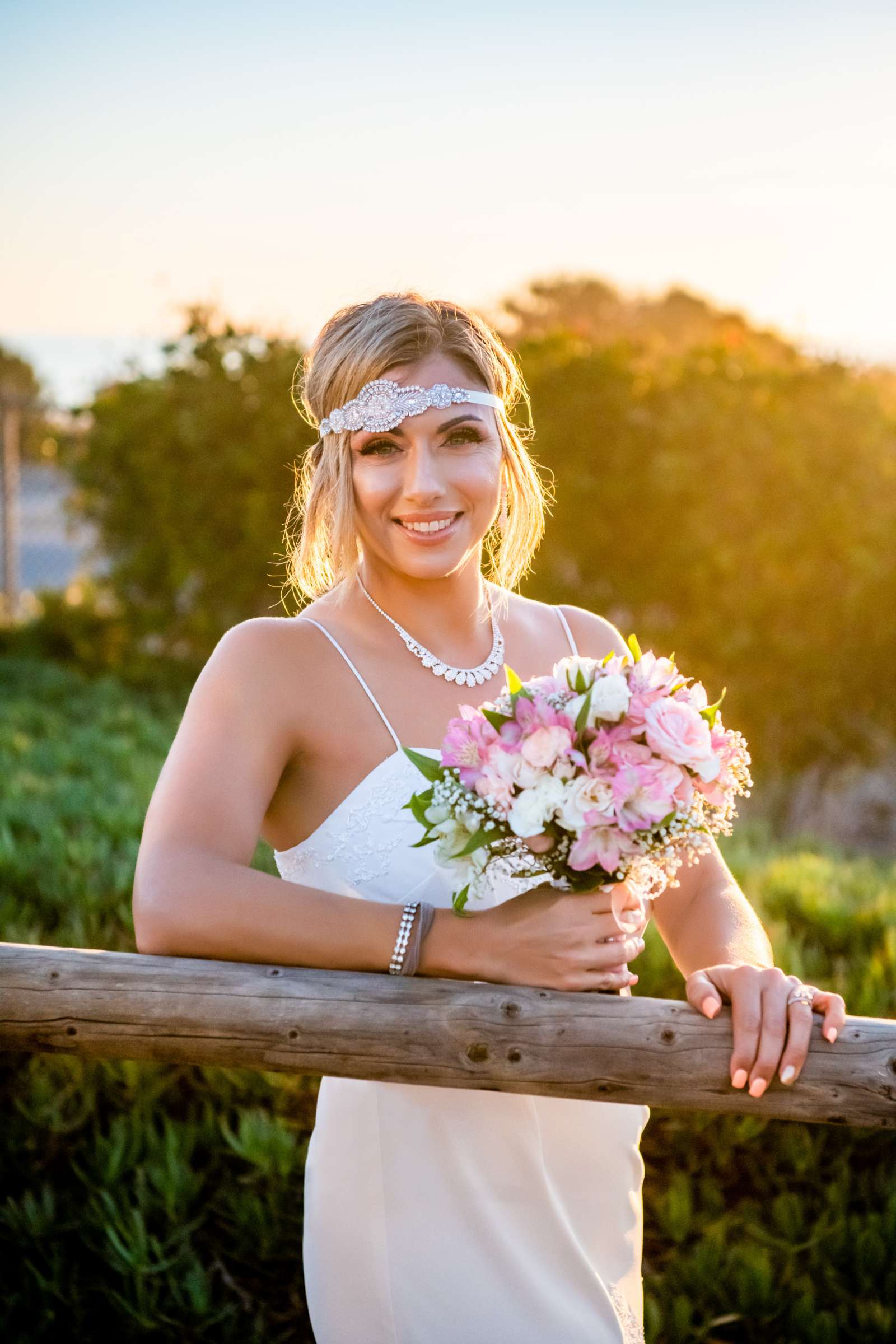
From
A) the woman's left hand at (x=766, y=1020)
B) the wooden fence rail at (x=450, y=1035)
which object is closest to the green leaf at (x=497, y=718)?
the wooden fence rail at (x=450, y=1035)

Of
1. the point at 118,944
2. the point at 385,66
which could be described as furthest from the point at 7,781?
the point at 385,66

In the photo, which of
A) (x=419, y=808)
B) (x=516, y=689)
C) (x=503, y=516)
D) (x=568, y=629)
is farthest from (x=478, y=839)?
(x=503, y=516)

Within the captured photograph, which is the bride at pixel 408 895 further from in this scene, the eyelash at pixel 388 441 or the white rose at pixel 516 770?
the white rose at pixel 516 770

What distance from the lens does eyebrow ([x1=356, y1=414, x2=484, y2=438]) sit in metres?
2.39

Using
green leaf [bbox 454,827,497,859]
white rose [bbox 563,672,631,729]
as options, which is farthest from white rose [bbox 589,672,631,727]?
green leaf [bbox 454,827,497,859]

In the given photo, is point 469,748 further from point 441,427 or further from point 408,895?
point 441,427

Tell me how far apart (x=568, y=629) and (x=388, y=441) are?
0.65 meters

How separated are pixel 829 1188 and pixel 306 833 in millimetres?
2297

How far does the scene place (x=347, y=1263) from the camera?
90.2 inches

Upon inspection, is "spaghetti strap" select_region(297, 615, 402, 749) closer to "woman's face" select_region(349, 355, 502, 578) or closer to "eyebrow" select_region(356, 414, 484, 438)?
"woman's face" select_region(349, 355, 502, 578)

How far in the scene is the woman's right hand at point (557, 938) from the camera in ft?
6.24

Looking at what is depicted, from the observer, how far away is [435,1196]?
2.25m

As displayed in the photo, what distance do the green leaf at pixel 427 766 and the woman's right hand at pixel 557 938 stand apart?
27 cm

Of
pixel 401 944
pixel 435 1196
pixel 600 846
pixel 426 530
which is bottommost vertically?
pixel 435 1196
